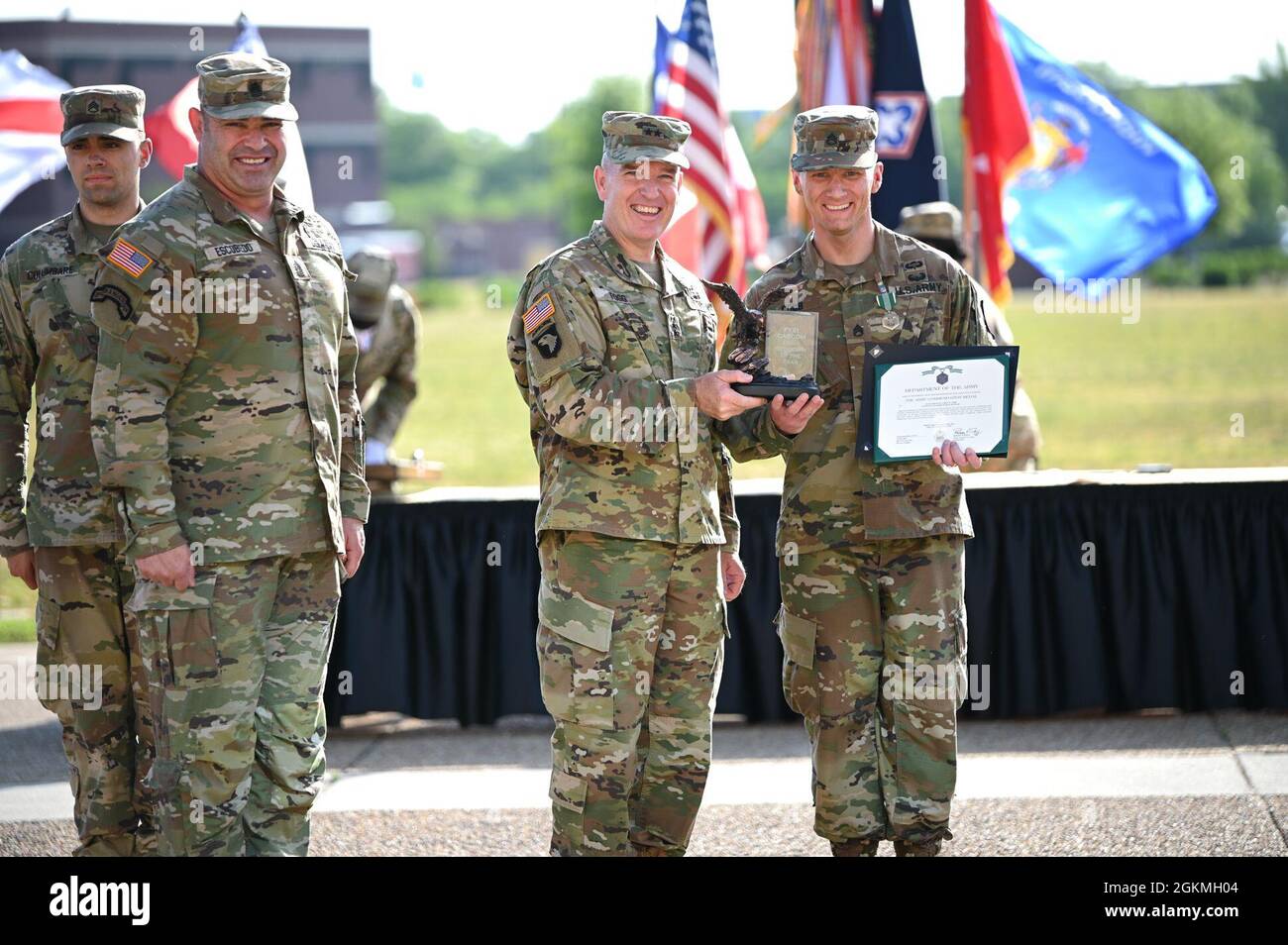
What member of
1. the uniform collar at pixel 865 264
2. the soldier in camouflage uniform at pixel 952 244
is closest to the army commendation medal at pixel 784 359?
the uniform collar at pixel 865 264

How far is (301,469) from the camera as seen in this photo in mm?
4027

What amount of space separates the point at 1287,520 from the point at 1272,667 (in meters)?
0.67

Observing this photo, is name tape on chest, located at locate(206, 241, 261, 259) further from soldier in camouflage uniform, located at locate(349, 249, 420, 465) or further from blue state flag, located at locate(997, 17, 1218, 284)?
blue state flag, located at locate(997, 17, 1218, 284)

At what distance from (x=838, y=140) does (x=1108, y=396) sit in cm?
2150

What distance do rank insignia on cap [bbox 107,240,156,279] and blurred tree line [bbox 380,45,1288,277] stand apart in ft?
210

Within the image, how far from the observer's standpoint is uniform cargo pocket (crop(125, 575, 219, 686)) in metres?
3.83

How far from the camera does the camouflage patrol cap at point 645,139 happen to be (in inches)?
159

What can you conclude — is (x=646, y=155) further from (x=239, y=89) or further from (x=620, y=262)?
(x=239, y=89)

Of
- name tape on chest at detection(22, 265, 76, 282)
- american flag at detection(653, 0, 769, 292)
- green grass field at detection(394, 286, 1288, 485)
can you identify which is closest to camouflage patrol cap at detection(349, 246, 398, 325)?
american flag at detection(653, 0, 769, 292)

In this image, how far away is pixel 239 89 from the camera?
152 inches

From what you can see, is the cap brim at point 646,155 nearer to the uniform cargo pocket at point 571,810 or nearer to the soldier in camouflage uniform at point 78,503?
the soldier in camouflage uniform at point 78,503

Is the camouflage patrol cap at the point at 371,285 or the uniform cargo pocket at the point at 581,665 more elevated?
the camouflage patrol cap at the point at 371,285

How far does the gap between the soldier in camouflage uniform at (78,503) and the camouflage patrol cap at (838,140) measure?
2.09 metres
